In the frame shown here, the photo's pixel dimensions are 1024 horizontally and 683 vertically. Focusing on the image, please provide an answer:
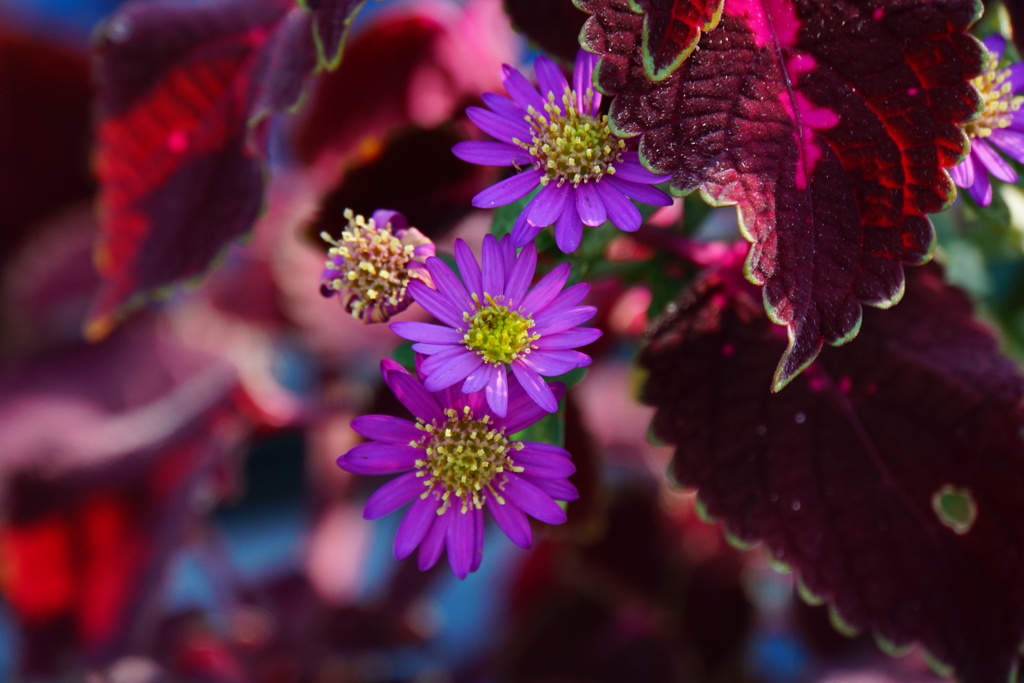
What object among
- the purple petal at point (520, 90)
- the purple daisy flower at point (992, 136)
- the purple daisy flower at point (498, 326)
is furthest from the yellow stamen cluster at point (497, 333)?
the purple daisy flower at point (992, 136)

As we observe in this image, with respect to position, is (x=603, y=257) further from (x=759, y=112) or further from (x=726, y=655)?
(x=726, y=655)

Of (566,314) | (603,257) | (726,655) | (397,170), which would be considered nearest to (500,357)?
(566,314)

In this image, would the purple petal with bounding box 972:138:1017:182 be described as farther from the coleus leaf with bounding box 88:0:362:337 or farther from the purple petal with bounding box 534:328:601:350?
the coleus leaf with bounding box 88:0:362:337

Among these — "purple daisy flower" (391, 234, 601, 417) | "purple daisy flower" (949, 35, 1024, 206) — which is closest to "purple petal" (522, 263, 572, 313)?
"purple daisy flower" (391, 234, 601, 417)

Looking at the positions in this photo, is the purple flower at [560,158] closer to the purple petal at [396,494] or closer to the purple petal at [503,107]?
the purple petal at [503,107]

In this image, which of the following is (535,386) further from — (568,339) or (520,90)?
(520,90)

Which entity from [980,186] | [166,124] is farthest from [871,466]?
[166,124]
